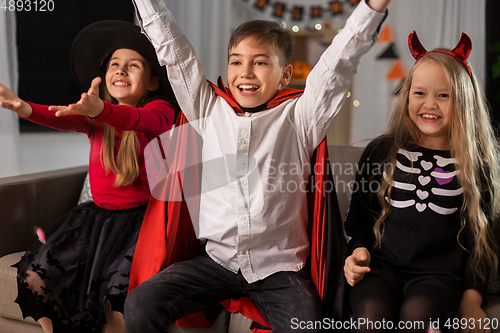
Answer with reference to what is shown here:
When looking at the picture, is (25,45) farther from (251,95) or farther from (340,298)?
(340,298)

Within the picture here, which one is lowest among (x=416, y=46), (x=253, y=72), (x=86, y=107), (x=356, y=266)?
(x=356, y=266)

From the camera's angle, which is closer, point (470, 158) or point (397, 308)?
point (397, 308)

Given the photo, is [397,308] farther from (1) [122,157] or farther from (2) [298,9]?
(2) [298,9]

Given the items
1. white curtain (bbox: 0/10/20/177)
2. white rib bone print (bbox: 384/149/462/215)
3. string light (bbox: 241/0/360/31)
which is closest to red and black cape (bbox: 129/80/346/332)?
white rib bone print (bbox: 384/149/462/215)

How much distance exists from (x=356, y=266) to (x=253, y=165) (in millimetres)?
403

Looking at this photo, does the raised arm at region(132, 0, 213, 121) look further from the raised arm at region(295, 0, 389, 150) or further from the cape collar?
the raised arm at region(295, 0, 389, 150)

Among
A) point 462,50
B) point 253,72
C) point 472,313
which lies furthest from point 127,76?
point 472,313

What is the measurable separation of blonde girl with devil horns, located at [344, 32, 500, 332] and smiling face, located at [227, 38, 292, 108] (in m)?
0.43

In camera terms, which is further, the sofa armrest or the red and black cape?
the sofa armrest

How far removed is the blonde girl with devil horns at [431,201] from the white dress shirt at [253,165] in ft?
0.70

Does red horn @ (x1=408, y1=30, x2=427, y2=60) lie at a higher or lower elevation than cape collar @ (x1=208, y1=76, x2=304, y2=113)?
higher

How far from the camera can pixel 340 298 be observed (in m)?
1.10

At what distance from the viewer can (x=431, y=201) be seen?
120cm

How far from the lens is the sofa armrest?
148cm
